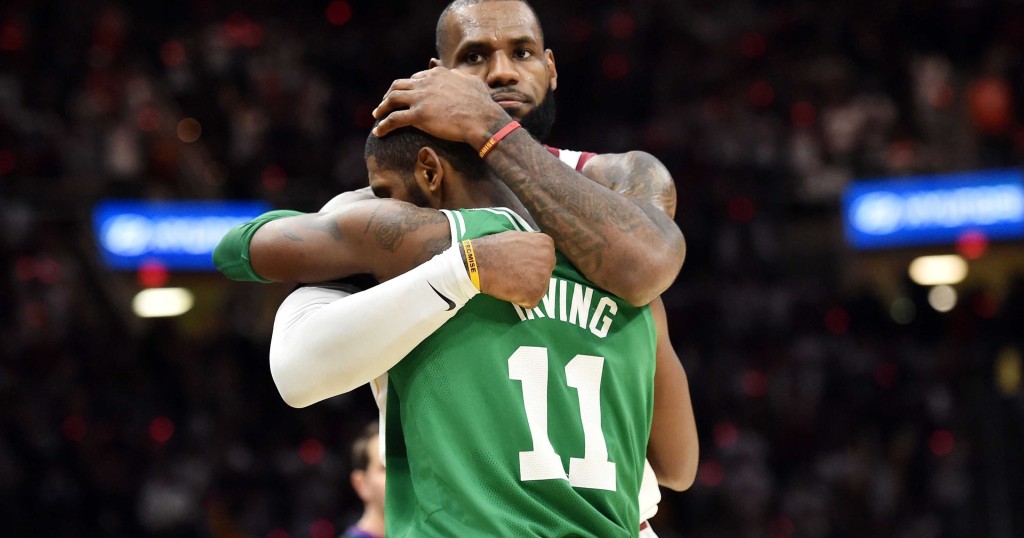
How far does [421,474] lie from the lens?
2.51 m

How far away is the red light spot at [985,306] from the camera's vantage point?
11.7 metres

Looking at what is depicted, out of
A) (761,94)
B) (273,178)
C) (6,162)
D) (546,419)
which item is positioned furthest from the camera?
(761,94)

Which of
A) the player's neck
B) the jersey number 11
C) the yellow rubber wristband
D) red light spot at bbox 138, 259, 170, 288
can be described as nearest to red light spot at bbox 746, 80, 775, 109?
red light spot at bbox 138, 259, 170, 288

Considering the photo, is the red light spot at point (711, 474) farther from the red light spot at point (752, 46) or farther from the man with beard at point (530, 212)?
the man with beard at point (530, 212)

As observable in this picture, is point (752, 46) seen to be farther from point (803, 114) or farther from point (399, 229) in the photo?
point (399, 229)

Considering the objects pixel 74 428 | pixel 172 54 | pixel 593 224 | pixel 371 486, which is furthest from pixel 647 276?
pixel 172 54

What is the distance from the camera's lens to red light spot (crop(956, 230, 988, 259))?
1179 cm

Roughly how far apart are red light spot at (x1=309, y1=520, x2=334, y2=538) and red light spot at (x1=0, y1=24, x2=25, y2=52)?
16.1ft

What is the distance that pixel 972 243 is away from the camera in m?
11.9

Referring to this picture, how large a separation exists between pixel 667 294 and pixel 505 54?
8.97 m

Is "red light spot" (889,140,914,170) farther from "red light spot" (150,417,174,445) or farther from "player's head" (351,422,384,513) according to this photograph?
"player's head" (351,422,384,513)

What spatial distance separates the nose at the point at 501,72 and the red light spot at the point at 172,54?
924cm

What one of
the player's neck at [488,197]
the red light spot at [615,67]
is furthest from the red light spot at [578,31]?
the player's neck at [488,197]

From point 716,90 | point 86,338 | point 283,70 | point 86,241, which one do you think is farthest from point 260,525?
point 716,90
